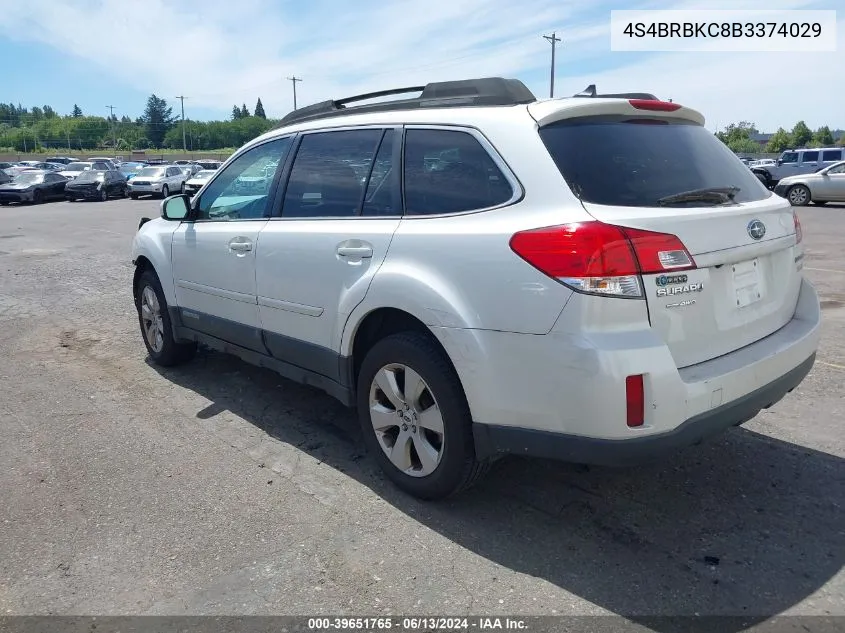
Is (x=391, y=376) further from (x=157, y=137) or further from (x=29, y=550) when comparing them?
(x=157, y=137)

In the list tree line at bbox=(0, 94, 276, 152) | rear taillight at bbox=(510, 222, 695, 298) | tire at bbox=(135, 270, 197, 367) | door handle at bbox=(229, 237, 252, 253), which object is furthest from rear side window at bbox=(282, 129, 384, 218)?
tree line at bbox=(0, 94, 276, 152)

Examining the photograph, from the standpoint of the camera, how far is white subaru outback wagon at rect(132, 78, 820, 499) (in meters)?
2.67

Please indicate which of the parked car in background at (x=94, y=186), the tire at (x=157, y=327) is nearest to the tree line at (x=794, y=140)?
the parked car in background at (x=94, y=186)

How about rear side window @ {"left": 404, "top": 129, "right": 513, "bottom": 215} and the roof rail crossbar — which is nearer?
rear side window @ {"left": 404, "top": 129, "right": 513, "bottom": 215}

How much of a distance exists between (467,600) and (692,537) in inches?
43.2

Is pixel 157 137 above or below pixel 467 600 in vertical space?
above

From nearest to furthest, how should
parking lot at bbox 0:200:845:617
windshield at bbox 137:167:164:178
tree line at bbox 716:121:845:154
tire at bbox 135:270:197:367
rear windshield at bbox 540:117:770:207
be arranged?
1. parking lot at bbox 0:200:845:617
2. rear windshield at bbox 540:117:770:207
3. tire at bbox 135:270:197:367
4. windshield at bbox 137:167:164:178
5. tree line at bbox 716:121:845:154

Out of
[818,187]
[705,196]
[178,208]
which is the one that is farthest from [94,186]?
[705,196]

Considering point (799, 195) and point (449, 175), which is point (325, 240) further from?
point (799, 195)

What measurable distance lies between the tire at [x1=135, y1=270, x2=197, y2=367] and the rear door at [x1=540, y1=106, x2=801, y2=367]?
363 cm

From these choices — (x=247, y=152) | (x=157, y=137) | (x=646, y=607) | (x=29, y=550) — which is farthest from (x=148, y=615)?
(x=157, y=137)

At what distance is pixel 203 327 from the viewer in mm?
4930

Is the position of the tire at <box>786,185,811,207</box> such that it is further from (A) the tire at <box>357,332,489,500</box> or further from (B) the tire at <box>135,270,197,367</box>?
(A) the tire at <box>357,332,489,500</box>

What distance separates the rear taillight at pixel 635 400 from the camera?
8.57 ft
